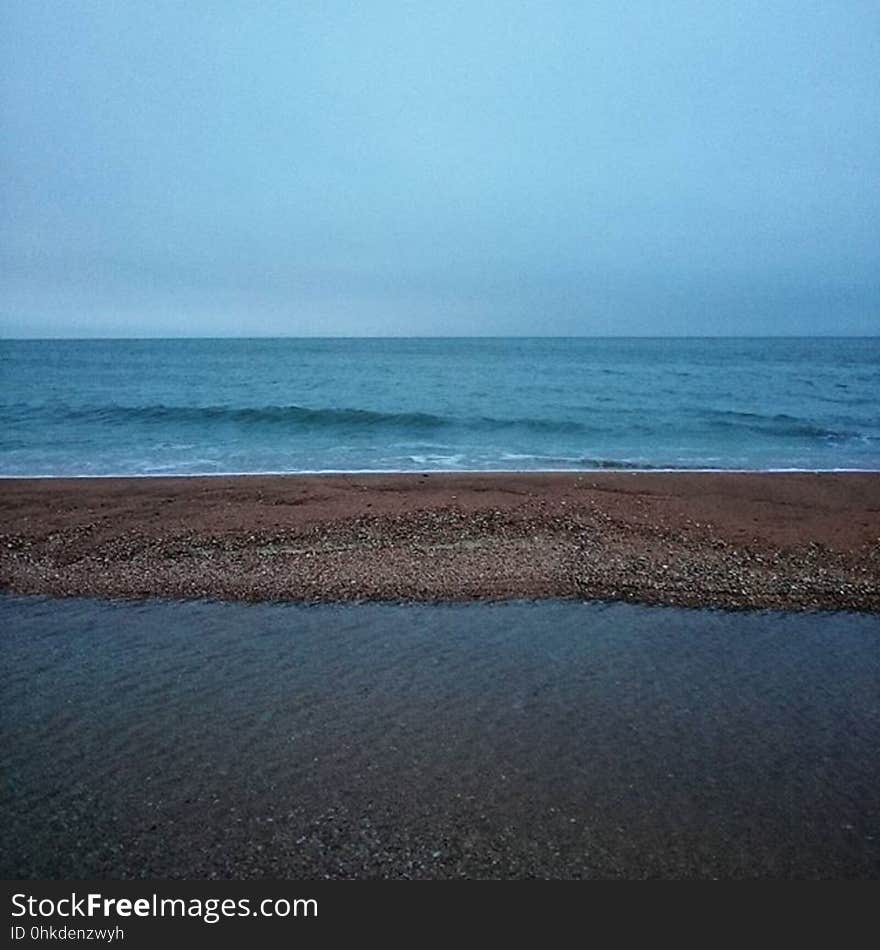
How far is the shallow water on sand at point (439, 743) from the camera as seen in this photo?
4.19 meters

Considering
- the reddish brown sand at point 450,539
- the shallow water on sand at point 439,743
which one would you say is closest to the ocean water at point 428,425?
the reddish brown sand at point 450,539

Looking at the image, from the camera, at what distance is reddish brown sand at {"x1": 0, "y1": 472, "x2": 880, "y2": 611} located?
28.6ft

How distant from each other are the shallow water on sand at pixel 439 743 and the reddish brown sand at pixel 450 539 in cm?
81

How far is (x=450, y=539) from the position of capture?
10664 millimetres

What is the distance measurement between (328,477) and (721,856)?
12.4 metres

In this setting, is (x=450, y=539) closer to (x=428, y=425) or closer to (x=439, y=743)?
(x=439, y=743)

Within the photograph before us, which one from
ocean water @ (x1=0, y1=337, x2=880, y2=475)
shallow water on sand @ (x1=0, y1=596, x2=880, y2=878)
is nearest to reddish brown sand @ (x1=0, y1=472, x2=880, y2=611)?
shallow water on sand @ (x1=0, y1=596, x2=880, y2=878)

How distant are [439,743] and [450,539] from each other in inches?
214

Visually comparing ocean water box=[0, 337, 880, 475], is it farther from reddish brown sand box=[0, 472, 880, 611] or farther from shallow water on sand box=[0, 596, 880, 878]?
shallow water on sand box=[0, 596, 880, 878]

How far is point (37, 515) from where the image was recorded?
12016mm

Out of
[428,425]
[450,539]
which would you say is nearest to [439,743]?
[450,539]

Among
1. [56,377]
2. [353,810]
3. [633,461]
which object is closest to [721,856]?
[353,810]

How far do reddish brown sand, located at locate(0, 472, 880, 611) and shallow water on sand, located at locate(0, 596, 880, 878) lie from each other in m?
0.81

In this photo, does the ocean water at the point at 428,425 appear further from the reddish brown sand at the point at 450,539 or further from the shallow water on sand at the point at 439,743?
the shallow water on sand at the point at 439,743
